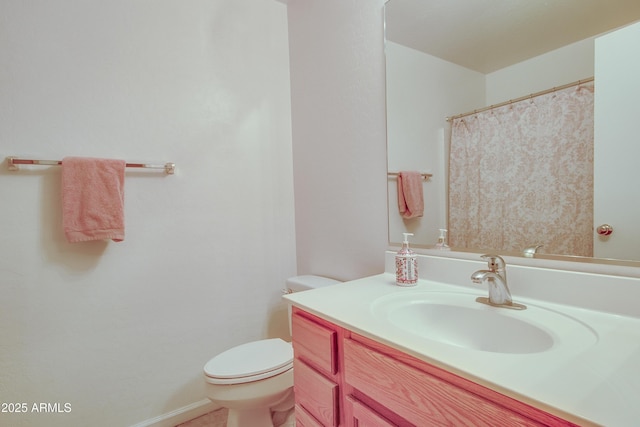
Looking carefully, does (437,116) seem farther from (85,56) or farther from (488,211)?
(85,56)

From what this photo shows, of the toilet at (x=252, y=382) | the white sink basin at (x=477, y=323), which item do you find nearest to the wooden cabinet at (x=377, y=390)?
the white sink basin at (x=477, y=323)

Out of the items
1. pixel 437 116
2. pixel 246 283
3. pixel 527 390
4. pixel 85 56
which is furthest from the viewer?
pixel 246 283

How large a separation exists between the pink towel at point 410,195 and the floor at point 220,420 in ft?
3.96

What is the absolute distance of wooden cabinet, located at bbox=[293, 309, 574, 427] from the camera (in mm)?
523

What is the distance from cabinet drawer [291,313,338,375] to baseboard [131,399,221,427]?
1.07 m

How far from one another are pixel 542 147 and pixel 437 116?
391 mm

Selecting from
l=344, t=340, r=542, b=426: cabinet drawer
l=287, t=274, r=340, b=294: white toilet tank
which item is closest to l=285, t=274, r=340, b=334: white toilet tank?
l=287, t=274, r=340, b=294: white toilet tank

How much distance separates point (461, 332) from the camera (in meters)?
0.90

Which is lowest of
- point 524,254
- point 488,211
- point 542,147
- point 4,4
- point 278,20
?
point 524,254

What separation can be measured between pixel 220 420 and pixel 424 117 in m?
1.84

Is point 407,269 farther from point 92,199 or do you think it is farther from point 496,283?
point 92,199

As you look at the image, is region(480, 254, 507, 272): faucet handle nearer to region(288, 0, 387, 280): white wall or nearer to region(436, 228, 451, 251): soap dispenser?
region(436, 228, 451, 251): soap dispenser

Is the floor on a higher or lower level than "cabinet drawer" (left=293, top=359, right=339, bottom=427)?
lower

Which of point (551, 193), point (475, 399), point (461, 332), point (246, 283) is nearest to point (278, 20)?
point (246, 283)
